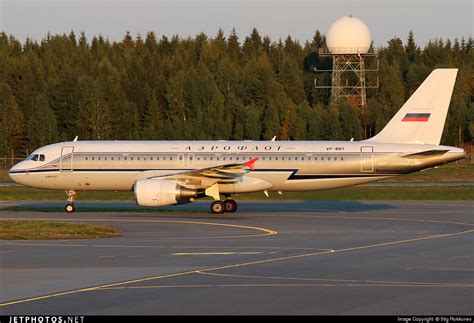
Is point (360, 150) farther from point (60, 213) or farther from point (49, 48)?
point (49, 48)

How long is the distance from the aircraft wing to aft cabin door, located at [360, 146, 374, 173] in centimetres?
498

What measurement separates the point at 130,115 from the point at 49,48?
34.3 m

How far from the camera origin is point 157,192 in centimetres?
4266

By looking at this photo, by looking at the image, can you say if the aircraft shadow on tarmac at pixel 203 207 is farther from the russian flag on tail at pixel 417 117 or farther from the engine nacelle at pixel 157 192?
the russian flag on tail at pixel 417 117

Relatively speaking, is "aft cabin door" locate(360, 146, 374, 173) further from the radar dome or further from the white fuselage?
the radar dome

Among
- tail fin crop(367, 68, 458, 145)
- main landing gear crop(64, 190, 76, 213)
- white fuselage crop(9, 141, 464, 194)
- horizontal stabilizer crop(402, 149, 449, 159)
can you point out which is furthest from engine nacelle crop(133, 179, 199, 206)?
horizontal stabilizer crop(402, 149, 449, 159)

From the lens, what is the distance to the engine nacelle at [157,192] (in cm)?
4262

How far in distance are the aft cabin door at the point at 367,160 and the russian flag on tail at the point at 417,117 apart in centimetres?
282

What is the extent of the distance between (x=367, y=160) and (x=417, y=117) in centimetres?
365

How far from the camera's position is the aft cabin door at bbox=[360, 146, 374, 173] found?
4575 centimetres

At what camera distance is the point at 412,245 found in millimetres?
29328
